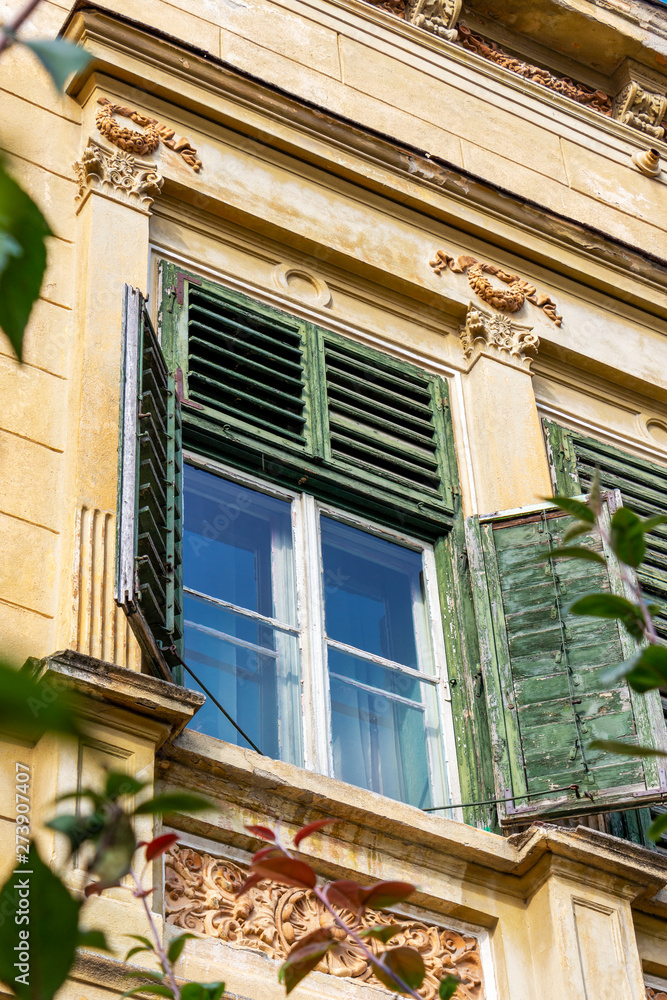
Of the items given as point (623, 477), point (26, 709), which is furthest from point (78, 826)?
point (623, 477)

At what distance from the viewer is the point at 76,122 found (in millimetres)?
7598

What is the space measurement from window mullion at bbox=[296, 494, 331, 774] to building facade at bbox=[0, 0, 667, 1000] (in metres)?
0.01

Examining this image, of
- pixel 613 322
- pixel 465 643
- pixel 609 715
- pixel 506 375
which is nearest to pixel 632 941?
pixel 609 715

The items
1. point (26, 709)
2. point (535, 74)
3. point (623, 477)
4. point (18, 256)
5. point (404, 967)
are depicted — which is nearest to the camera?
point (26, 709)

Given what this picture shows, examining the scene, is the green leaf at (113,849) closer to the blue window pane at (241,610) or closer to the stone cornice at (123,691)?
the stone cornice at (123,691)

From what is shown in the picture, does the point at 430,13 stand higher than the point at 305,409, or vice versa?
the point at 430,13

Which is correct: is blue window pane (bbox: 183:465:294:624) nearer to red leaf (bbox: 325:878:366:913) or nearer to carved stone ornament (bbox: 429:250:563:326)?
carved stone ornament (bbox: 429:250:563:326)

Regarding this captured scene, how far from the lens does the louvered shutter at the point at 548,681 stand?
20.1 feet

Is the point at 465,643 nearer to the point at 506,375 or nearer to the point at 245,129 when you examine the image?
the point at 506,375

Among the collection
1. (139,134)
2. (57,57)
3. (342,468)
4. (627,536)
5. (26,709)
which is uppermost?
(139,134)

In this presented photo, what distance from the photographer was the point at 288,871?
2914 mm

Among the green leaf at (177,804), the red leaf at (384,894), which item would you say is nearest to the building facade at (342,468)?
the red leaf at (384,894)

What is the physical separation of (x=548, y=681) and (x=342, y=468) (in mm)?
1323

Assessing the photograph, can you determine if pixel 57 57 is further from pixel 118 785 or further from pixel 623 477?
pixel 623 477
